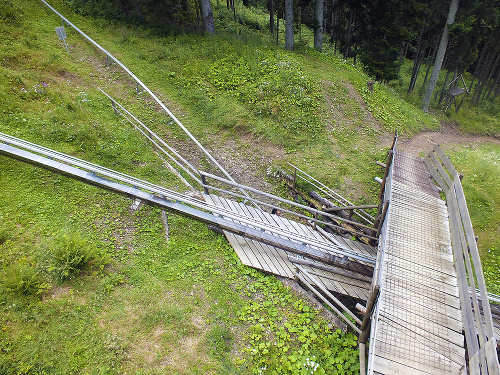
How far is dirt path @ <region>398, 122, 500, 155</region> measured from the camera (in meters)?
14.9

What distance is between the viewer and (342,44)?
26875mm

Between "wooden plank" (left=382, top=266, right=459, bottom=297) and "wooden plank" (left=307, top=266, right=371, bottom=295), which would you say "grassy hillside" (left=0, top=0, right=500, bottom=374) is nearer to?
"wooden plank" (left=307, top=266, right=371, bottom=295)

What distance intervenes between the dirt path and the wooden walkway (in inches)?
316

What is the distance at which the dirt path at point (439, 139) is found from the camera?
14.9 metres

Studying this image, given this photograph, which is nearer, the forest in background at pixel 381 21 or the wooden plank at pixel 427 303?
the wooden plank at pixel 427 303

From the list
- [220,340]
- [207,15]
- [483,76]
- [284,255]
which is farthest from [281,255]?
[483,76]

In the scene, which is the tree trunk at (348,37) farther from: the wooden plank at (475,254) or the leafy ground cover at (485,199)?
the wooden plank at (475,254)

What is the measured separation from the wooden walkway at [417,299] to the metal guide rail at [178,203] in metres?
1.12

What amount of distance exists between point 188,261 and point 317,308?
3436mm

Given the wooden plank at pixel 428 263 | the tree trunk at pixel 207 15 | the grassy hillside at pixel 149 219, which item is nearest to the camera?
the grassy hillside at pixel 149 219

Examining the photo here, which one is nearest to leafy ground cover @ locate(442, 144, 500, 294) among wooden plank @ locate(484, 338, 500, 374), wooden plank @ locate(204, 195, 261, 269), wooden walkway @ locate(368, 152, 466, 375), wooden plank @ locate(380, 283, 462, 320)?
wooden walkway @ locate(368, 152, 466, 375)

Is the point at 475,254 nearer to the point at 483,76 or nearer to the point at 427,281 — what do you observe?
the point at 427,281

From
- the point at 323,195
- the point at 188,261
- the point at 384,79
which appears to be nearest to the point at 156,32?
the point at 323,195

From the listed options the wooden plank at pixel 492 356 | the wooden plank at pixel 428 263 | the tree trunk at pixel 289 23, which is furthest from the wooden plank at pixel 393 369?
the tree trunk at pixel 289 23
